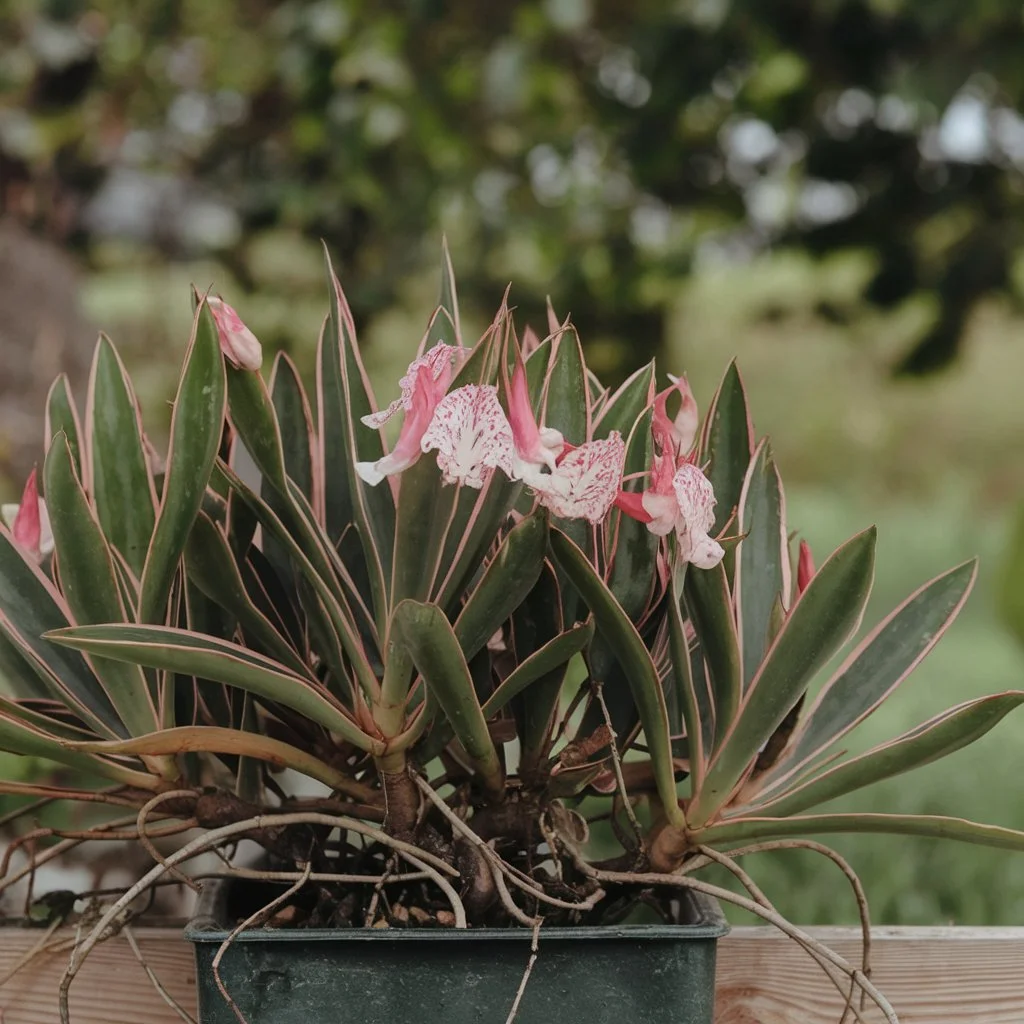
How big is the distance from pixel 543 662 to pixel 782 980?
0.24 m

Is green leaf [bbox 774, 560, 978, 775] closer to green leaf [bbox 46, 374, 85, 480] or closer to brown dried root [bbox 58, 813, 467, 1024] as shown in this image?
brown dried root [bbox 58, 813, 467, 1024]

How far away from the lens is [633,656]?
1.76 ft

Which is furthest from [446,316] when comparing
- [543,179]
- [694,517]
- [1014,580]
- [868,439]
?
[868,439]

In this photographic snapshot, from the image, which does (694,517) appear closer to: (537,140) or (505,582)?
(505,582)

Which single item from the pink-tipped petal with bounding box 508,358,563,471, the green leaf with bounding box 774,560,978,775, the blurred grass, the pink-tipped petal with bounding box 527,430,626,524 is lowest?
the blurred grass

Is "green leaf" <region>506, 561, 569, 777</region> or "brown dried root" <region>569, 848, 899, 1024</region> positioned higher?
"green leaf" <region>506, 561, 569, 777</region>

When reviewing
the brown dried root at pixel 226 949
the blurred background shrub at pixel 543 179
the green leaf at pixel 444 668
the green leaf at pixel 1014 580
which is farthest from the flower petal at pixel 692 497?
the green leaf at pixel 1014 580

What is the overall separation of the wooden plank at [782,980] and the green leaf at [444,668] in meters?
0.21

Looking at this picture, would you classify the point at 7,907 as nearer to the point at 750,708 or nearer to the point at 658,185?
the point at 750,708

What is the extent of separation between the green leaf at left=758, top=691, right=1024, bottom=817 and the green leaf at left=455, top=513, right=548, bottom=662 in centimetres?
15

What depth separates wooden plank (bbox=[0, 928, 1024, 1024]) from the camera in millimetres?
658

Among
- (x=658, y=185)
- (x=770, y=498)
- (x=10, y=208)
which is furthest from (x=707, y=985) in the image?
(x=10, y=208)

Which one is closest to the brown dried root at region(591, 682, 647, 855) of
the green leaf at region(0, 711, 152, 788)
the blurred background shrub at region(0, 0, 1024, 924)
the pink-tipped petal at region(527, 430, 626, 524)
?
the pink-tipped petal at region(527, 430, 626, 524)

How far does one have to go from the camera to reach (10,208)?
3.75 metres
